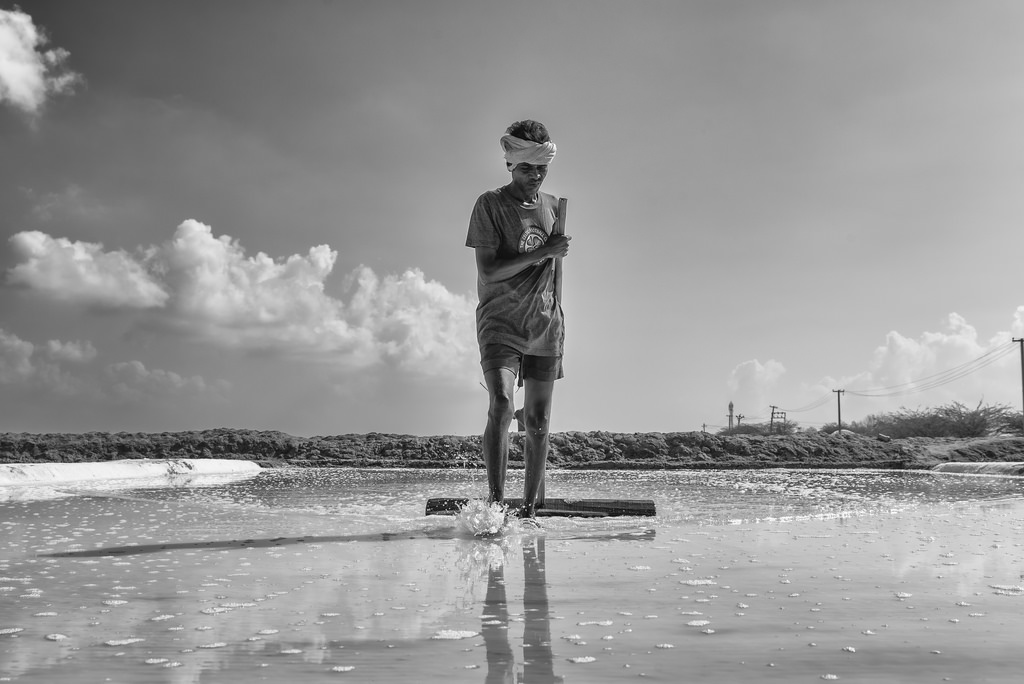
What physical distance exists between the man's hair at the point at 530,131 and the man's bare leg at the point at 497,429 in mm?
1099

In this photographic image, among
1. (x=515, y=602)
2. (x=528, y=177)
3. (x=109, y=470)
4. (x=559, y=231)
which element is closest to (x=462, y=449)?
(x=109, y=470)

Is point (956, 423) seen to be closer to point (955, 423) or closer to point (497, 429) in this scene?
point (955, 423)

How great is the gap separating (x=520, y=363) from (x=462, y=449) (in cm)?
1298

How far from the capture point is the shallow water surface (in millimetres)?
1354

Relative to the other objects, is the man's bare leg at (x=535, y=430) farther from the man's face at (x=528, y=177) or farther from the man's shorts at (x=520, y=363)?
the man's face at (x=528, y=177)

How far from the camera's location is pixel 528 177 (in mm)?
3805

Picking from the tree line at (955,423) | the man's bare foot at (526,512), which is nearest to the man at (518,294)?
the man's bare foot at (526,512)

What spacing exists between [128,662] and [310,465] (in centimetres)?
1377

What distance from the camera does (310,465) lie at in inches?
579

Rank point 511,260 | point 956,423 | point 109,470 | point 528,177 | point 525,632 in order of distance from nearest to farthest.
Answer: point 525,632
point 511,260
point 528,177
point 109,470
point 956,423

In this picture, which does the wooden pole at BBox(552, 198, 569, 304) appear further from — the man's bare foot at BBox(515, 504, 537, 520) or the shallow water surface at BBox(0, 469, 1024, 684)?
the shallow water surface at BBox(0, 469, 1024, 684)

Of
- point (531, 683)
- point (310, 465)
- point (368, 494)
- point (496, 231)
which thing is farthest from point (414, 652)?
point (310, 465)

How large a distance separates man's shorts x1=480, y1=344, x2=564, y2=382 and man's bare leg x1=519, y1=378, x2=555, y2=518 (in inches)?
1.4

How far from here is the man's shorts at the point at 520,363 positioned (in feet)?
12.4
